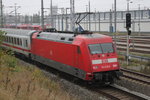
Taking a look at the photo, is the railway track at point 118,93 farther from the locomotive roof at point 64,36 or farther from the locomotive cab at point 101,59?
the locomotive roof at point 64,36

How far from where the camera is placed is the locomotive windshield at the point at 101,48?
13524 millimetres

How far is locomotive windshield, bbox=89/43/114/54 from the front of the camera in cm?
1352

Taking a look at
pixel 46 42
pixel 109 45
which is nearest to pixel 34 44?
pixel 46 42

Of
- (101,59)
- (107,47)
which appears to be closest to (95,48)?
(101,59)

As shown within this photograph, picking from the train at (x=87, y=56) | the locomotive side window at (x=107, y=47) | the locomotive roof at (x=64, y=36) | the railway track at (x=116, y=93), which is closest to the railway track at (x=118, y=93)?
the railway track at (x=116, y=93)

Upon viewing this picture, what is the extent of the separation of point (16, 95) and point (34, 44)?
1341cm

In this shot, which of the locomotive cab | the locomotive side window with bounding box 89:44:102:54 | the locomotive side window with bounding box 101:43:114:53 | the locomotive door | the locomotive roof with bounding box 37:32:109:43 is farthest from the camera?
the locomotive roof with bounding box 37:32:109:43

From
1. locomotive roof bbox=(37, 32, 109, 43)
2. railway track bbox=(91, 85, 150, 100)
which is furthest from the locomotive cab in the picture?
railway track bbox=(91, 85, 150, 100)

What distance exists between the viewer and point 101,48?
13805 mm

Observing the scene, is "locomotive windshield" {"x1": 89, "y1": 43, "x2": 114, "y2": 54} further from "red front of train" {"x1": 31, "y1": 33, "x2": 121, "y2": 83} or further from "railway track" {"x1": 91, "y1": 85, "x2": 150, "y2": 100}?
"railway track" {"x1": 91, "y1": 85, "x2": 150, "y2": 100}

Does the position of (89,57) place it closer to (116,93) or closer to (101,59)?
(101,59)

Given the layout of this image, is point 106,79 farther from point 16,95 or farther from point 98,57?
point 16,95

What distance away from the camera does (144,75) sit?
16.7 m

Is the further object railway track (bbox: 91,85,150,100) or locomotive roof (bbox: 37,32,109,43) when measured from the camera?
locomotive roof (bbox: 37,32,109,43)
